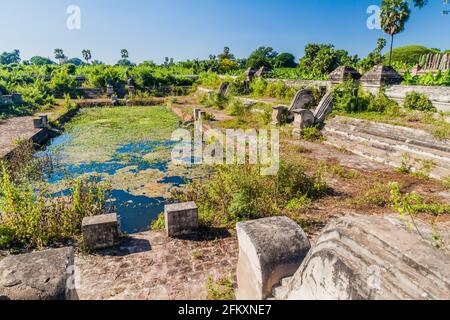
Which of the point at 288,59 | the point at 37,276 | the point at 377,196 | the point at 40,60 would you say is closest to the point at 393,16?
the point at 377,196

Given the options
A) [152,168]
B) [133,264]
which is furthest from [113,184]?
[133,264]

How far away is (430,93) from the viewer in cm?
995

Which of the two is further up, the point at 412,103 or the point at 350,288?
the point at 412,103

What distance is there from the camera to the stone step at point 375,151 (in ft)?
23.5

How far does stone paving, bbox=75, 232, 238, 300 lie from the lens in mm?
3703

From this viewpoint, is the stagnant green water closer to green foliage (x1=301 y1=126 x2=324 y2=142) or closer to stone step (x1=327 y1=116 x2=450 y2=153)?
green foliage (x1=301 y1=126 x2=324 y2=142)

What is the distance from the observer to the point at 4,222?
16.6 feet

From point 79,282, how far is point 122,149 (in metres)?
8.27

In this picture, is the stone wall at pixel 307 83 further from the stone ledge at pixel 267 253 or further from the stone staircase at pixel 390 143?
the stone ledge at pixel 267 253

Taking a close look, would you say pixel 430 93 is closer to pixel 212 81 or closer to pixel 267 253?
pixel 267 253

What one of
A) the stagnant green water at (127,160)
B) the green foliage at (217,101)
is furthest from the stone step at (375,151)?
the green foliage at (217,101)

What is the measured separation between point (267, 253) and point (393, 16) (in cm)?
3636

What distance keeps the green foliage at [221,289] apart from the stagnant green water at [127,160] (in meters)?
2.57

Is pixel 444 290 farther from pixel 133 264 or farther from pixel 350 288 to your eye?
pixel 133 264
